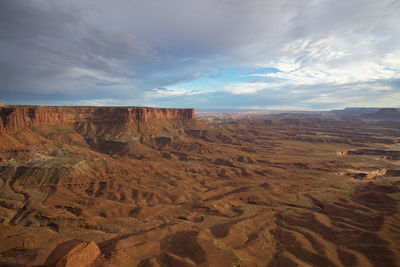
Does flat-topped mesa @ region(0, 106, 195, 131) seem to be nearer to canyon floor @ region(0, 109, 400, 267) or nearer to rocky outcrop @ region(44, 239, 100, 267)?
canyon floor @ region(0, 109, 400, 267)

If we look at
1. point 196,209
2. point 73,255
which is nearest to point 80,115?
point 196,209

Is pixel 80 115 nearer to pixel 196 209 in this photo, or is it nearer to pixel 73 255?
pixel 196 209

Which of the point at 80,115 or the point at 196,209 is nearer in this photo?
the point at 196,209

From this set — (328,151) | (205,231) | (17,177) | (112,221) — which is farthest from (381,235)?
(328,151)

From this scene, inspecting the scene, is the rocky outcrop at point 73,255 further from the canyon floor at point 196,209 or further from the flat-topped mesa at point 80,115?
the flat-topped mesa at point 80,115

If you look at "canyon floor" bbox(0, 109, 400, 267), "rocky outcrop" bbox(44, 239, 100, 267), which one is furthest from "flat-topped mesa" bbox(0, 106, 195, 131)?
"rocky outcrop" bbox(44, 239, 100, 267)

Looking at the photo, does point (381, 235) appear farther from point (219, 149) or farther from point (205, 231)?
point (219, 149)

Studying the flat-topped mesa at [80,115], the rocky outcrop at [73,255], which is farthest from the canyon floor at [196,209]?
the flat-topped mesa at [80,115]
